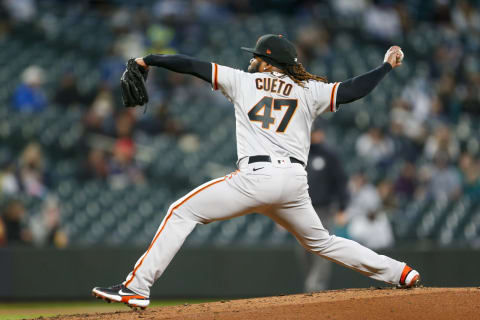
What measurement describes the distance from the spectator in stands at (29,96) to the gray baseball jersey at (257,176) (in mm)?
6944

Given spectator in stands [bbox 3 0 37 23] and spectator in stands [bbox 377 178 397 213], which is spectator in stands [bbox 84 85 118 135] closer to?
spectator in stands [bbox 3 0 37 23]

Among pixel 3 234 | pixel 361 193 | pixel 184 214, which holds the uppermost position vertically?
pixel 184 214

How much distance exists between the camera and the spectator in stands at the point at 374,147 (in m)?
11.3

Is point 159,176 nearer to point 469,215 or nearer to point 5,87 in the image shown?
point 5,87

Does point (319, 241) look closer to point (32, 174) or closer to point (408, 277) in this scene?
point (408, 277)

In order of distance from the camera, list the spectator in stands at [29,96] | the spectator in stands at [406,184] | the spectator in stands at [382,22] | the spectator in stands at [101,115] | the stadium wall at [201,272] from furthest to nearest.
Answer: the spectator in stands at [382,22], the spectator in stands at [29,96], the spectator in stands at [406,184], the spectator in stands at [101,115], the stadium wall at [201,272]

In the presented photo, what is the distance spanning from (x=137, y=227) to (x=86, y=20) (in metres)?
4.93

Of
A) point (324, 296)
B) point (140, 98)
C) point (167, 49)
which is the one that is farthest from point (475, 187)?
point (140, 98)

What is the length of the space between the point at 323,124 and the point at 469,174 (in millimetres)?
2153

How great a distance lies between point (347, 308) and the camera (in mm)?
4559

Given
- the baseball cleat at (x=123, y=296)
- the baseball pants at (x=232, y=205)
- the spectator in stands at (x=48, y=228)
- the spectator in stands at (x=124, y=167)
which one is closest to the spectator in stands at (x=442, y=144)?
the spectator in stands at (x=124, y=167)

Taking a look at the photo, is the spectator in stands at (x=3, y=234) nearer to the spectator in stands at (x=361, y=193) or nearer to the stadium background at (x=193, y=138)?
the stadium background at (x=193, y=138)

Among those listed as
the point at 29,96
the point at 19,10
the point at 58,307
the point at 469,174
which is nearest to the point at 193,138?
the point at 29,96

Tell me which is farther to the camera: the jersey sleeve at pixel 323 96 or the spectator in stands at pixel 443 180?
the spectator in stands at pixel 443 180
